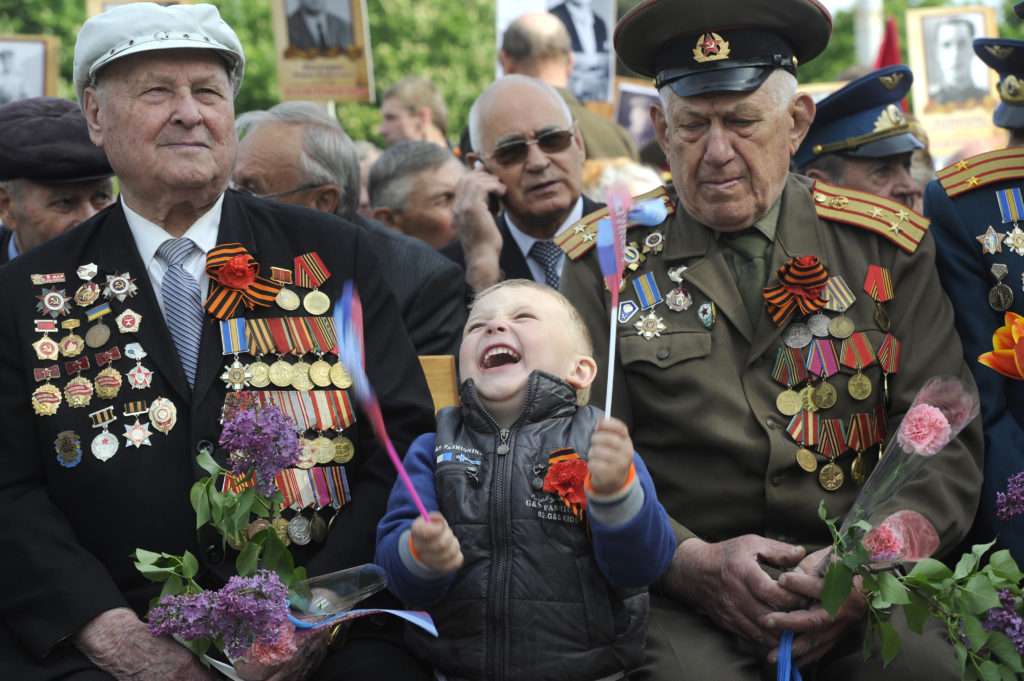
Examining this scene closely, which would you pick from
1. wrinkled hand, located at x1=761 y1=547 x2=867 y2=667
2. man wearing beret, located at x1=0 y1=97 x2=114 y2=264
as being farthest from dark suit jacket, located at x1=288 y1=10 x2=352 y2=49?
wrinkled hand, located at x1=761 y1=547 x2=867 y2=667

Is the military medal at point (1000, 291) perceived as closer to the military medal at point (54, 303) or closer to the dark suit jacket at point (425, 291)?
the dark suit jacket at point (425, 291)

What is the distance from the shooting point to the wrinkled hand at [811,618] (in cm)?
397

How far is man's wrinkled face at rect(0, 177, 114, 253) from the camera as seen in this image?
594cm

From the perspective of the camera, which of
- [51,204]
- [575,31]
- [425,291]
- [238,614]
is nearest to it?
[238,614]

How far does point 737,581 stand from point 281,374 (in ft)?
4.76

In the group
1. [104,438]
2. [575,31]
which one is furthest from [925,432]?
[575,31]

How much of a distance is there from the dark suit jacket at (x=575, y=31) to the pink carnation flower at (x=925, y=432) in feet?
20.3

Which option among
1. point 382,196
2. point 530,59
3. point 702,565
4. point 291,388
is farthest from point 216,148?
point 530,59

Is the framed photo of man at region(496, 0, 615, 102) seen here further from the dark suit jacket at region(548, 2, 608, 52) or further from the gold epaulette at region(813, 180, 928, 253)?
the gold epaulette at region(813, 180, 928, 253)

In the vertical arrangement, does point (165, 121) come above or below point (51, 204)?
above

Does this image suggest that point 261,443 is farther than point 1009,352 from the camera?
No

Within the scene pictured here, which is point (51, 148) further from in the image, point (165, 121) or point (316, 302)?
point (316, 302)

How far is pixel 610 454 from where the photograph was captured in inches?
136

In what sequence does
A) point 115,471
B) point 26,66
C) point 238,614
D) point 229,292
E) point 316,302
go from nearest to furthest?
point 238,614 < point 115,471 < point 229,292 < point 316,302 < point 26,66
